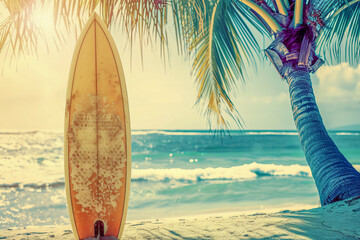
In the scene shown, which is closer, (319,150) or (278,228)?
(278,228)

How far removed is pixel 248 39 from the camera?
3809mm

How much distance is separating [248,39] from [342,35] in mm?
1269

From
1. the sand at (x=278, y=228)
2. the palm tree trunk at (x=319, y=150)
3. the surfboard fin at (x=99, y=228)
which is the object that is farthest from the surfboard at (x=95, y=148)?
the palm tree trunk at (x=319, y=150)

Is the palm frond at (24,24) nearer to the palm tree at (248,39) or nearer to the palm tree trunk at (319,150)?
the palm tree at (248,39)

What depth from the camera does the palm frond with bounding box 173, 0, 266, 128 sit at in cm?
381

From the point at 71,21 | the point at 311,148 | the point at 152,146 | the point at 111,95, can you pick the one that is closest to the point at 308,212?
the point at 311,148

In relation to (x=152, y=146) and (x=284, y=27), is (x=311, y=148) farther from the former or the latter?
(x=152, y=146)

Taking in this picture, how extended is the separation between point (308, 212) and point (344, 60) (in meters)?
2.71

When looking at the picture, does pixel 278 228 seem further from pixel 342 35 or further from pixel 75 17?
pixel 342 35

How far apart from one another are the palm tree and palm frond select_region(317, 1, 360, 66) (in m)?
0.01

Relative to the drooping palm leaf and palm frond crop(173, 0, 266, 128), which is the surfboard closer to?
the drooping palm leaf

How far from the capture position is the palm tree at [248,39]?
2307 millimetres

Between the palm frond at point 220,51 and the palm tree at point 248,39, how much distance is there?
12 mm

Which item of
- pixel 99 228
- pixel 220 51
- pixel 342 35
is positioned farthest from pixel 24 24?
Answer: pixel 342 35
